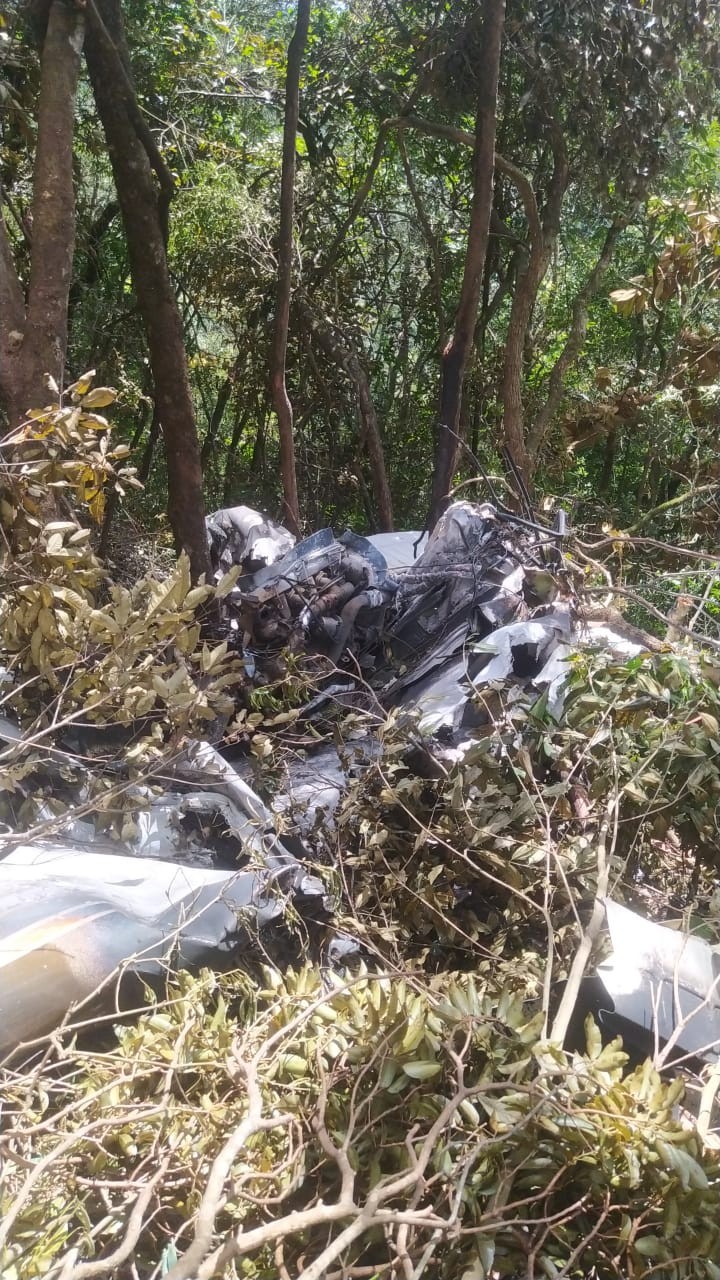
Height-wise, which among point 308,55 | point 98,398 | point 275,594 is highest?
point 308,55

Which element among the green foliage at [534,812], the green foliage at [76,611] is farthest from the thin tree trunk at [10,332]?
the green foliage at [534,812]

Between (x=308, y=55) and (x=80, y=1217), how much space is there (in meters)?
6.25

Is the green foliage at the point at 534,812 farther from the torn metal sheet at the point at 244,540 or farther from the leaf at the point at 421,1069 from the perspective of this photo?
the torn metal sheet at the point at 244,540

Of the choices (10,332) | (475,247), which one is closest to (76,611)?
(10,332)

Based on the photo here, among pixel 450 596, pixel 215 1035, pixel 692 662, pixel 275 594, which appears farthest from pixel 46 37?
pixel 215 1035

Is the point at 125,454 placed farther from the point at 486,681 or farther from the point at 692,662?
the point at 692,662

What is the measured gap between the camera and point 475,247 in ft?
13.7

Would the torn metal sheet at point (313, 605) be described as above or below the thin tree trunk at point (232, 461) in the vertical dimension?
below

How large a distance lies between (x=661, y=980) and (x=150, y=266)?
9.86 feet

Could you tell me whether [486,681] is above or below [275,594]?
below

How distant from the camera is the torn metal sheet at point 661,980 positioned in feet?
5.68

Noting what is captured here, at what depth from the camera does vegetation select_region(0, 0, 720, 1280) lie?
49.3 inches

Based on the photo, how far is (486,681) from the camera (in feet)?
8.38

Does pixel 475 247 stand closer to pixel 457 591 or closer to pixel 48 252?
pixel 457 591
